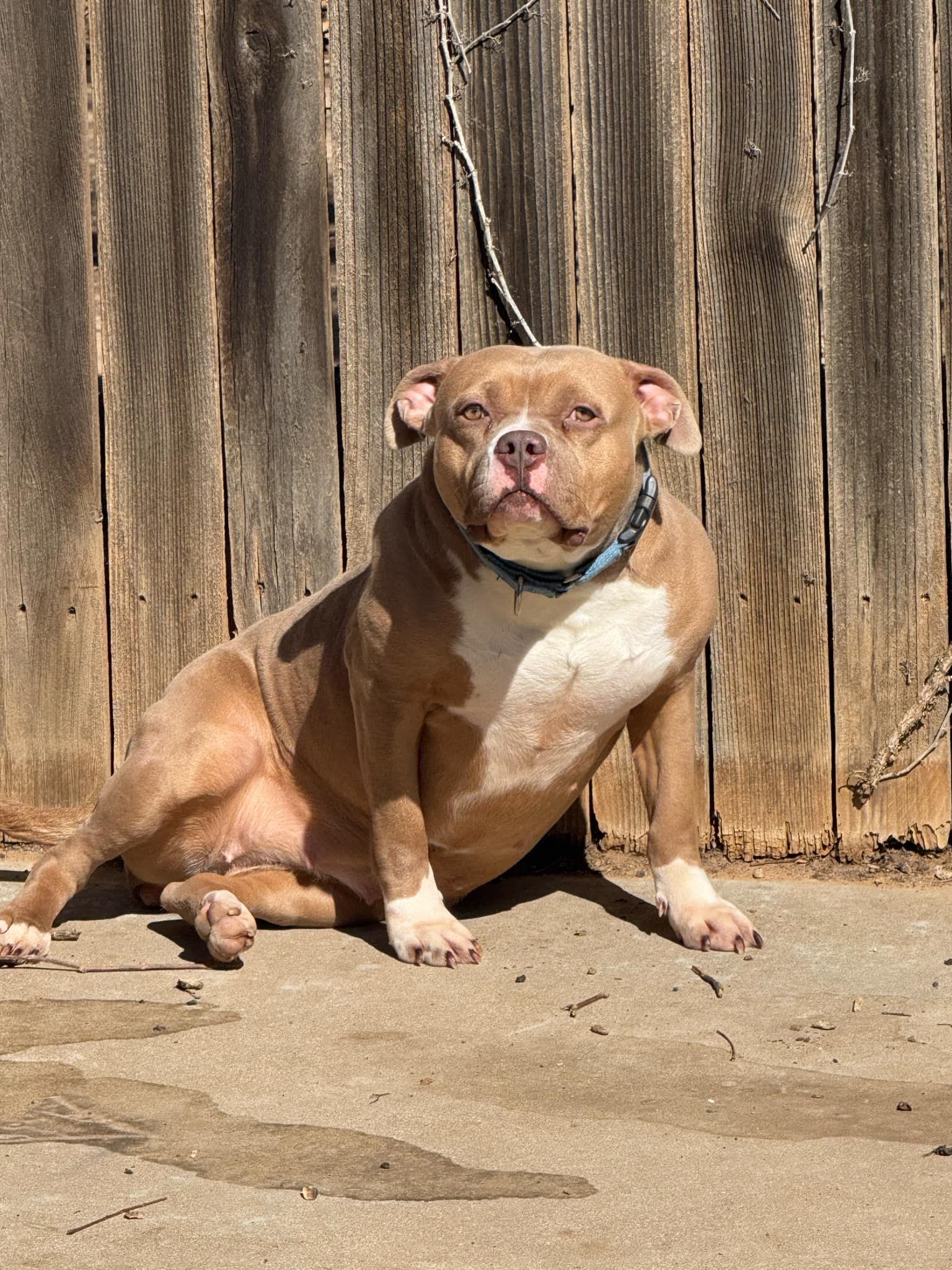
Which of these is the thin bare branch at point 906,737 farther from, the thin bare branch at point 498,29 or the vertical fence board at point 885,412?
the thin bare branch at point 498,29

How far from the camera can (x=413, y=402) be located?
4.10 meters

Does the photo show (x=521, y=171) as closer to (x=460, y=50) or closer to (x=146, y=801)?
(x=460, y=50)

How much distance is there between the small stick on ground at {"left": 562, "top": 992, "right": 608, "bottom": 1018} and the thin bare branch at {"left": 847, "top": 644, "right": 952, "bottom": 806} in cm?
129

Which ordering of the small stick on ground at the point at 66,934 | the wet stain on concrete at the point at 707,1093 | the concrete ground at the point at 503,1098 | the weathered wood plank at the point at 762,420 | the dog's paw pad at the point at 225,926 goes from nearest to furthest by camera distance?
the concrete ground at the point at 503,1098, the wet stain on concrete at the point at 707,1093, the dog's paw pad at the point at 225,926, the small stick on ground at the point at 66,934, the weathered wood plank at the point at 762,420

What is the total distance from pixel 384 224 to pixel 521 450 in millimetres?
1378

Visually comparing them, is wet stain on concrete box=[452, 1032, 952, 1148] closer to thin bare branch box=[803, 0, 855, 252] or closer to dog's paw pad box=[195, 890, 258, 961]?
dog's paw pad box=[195, 890, 258, 961]

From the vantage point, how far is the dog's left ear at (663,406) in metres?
4.00

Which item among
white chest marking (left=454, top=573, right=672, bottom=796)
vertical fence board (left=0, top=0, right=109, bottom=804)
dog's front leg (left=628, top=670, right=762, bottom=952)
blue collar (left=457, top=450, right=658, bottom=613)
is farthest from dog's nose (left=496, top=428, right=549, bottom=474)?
vertical fence board (left=0, top=0, right=109, bottom=804)

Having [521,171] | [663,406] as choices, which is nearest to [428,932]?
[663,406]

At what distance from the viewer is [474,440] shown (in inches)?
148

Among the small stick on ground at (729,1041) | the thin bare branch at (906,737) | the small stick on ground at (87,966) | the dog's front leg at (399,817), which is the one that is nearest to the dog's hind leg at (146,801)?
the small stick on ground at (87,966)

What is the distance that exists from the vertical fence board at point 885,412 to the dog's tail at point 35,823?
232cm

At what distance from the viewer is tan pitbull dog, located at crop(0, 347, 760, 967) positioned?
3.78m

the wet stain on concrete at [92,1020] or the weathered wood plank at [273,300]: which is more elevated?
the weathered wood plank at [273,300]
